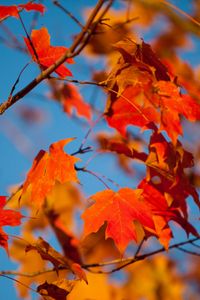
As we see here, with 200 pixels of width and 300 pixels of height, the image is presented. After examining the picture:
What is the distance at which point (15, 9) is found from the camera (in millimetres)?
1467

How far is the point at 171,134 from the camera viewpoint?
1.52m

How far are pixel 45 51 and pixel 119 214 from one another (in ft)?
2.30

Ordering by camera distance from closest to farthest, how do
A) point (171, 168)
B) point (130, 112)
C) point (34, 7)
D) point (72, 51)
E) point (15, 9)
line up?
point (72, 51) → point (15, 9) → point (34, 7) → point (171, 168) → point (130, 112)

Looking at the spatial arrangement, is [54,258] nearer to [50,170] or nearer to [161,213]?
[50,170]

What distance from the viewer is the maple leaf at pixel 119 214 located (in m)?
1.54

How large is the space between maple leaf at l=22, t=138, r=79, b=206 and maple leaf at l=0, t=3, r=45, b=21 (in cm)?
51

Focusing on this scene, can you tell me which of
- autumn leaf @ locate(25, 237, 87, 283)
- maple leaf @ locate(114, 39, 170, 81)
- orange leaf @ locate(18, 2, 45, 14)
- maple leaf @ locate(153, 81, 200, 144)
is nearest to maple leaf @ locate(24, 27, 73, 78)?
orange leaf @ locate(18, 2, 45, 14)

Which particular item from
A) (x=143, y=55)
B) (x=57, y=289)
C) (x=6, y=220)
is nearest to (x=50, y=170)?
(x=6, y=220)

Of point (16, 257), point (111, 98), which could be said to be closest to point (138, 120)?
point (111, 98)

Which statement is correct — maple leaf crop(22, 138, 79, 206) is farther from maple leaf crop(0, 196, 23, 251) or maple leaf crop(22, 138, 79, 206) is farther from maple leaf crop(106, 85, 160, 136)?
maple leaf crop(106, 85, 160, 136)

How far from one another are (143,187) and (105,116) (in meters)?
0.39

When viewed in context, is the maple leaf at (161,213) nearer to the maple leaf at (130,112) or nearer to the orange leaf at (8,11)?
the maple leaf at (130,112)

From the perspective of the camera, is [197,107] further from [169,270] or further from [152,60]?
[169,270]

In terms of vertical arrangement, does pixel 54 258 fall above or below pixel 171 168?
below
